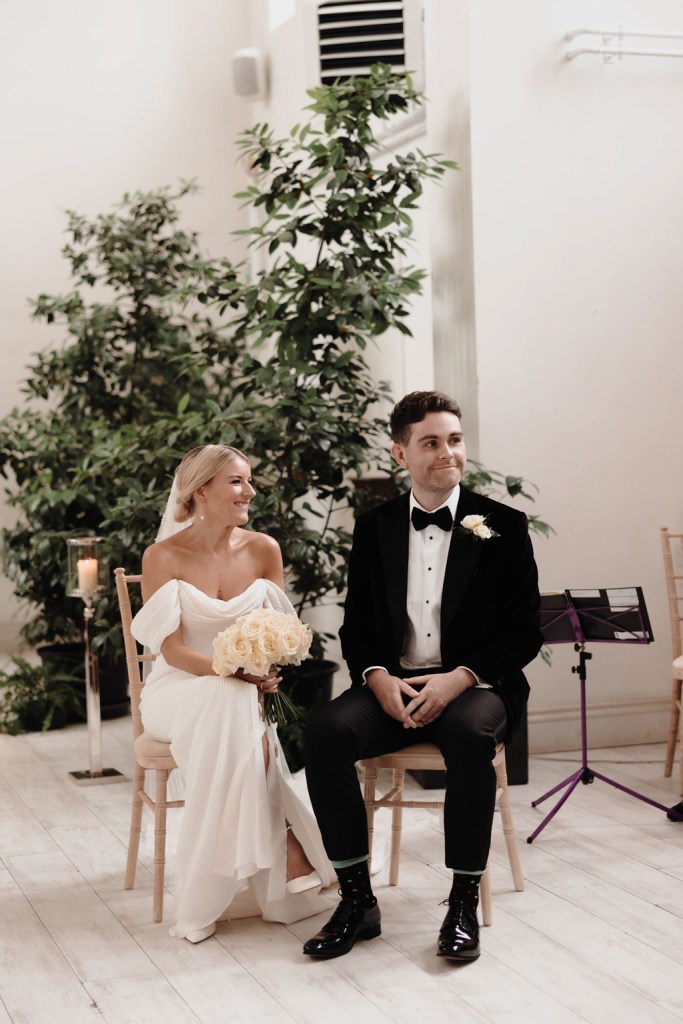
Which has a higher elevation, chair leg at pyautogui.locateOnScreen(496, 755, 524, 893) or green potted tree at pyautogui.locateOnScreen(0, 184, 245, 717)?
green potted tree at pyautogui.locateOnScreen(0, 184, 245, 717)

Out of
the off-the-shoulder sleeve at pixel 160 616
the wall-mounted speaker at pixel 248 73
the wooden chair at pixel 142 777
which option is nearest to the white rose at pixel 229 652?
the off-the-shoulder sleeve at pixel 160 616

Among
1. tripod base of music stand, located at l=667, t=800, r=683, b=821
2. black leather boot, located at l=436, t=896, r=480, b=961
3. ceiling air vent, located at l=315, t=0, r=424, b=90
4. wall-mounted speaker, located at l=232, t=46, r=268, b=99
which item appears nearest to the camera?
black leather boot, located at l=436, t=896, r=480, b=961

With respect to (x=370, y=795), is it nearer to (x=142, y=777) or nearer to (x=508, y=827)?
(x=508, y=827)

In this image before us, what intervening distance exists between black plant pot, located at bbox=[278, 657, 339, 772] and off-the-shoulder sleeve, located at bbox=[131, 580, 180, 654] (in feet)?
4.48

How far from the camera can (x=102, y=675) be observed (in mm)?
5965

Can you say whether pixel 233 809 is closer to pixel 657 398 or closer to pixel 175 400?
pixel 657 398

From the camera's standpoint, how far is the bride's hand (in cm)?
321

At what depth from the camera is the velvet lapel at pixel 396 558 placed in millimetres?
3279

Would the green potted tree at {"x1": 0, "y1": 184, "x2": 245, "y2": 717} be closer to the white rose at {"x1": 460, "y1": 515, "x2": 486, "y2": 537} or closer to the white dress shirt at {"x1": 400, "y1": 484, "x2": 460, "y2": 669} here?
the white dress shirt at {"x1": 400, "y1": 484, "x2": 460, "y2": 669}

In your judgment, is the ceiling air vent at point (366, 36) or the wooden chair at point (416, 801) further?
the ceiling air vent at point (366, 36)

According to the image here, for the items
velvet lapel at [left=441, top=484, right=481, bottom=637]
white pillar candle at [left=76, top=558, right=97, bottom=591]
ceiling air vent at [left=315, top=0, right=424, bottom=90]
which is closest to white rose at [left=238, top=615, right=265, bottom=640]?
velvet lapel at [left=441, top=484, right=481, bottom=637]

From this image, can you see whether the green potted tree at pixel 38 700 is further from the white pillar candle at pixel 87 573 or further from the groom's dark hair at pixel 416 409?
the groom's dark hair at pixel 416 409

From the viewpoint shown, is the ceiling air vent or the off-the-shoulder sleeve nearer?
the off-the-shoulder sleeve

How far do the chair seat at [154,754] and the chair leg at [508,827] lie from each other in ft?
2.86
